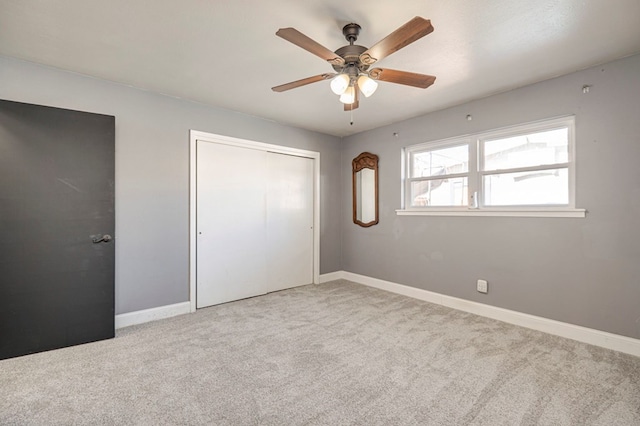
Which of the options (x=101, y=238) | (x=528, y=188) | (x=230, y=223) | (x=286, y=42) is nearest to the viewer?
(x=286, y=42)

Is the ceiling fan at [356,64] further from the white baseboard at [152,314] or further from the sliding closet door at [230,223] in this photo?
the white baseboard at [152,314]

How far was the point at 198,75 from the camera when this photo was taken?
276cm

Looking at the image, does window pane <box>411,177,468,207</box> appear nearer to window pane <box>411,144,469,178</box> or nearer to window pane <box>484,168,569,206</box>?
window pane <box>411,144,469,178</box>

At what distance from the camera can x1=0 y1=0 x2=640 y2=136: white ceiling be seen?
1842 mm

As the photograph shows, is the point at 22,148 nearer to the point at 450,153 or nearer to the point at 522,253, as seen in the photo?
the point at 450,153

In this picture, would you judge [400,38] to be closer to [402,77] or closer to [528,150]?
[402,77]

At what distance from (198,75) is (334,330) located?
2.80 meters

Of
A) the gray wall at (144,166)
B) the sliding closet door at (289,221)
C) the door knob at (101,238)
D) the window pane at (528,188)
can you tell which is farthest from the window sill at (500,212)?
the door knob at (101,238)

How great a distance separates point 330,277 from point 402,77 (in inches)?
138

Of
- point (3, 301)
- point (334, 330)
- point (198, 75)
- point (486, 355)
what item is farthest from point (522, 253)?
point (3, 301)

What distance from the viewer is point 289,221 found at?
444 cm

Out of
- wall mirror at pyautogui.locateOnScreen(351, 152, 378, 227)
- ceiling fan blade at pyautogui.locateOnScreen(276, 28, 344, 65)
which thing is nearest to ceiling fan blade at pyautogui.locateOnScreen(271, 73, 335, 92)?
ceiling fan blade at pyautogui.locateOnScreen(276, 28, 344, 65)

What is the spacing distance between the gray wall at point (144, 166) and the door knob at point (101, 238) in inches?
8.9

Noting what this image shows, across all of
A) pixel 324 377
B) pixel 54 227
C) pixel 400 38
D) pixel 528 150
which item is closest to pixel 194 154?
pixel 54 227
